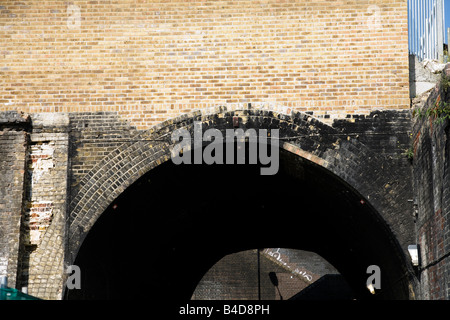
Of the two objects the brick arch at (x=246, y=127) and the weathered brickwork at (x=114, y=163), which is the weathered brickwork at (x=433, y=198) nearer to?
the weathered brickwork at (x=114, y=163)

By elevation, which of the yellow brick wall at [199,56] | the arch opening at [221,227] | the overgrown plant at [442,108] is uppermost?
the yellow brick wall at [199,56]

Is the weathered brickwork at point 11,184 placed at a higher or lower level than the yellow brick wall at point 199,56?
lower

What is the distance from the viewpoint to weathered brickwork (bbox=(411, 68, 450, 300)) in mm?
9398

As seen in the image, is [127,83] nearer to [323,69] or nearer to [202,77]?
[202,77]

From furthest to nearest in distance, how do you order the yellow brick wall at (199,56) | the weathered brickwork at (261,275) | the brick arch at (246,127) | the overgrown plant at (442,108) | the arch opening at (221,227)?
the weathered brickwork at (261,275)
the arch opening at (221,227)
the yellow brick wall at (199,56)
the brick arch at (246,127)
the overgrown plant at (442,108)

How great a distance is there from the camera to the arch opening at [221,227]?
11953 mm

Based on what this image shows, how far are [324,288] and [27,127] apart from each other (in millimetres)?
19102

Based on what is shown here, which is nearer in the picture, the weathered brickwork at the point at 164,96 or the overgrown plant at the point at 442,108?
the overgrown plant at the point at 442,108

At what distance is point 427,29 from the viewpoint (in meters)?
12.4

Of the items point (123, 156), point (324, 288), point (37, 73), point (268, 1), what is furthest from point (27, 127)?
point (324, 288)

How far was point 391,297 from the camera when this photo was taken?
1295 centimetres

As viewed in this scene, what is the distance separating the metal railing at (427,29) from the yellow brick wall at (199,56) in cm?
59

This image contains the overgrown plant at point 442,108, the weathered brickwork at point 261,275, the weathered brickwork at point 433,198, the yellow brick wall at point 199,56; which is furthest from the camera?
the weathered brickwork at point 261,275

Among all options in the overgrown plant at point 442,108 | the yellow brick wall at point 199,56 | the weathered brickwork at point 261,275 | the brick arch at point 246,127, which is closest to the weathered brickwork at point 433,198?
the overgrown plant at point 442,108
